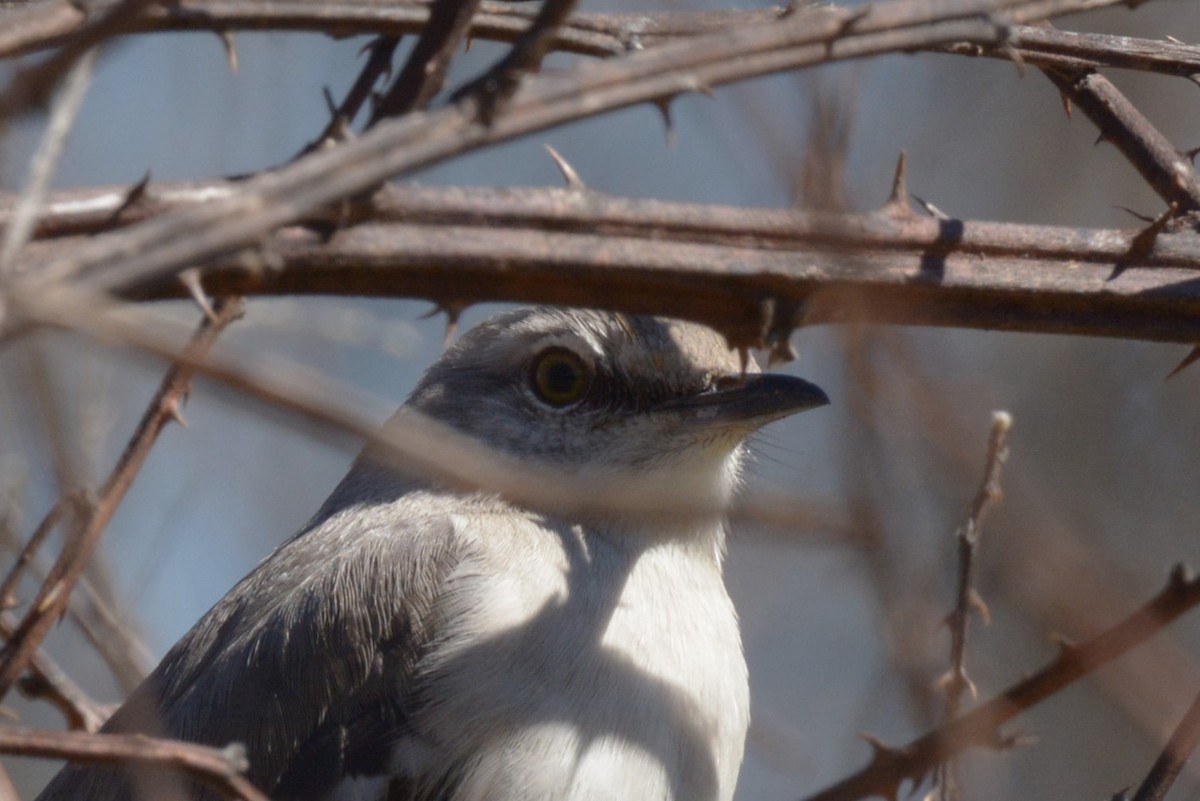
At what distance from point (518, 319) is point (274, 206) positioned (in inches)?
117

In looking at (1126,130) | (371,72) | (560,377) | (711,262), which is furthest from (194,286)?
(560,377)

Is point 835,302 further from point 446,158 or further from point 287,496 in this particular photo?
point 287,496

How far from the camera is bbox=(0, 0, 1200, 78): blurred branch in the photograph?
92.6 inches

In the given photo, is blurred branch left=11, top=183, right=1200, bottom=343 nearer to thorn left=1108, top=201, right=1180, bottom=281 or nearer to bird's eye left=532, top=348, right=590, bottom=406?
thorn left=1108, top=201, right=1180, bottom=281

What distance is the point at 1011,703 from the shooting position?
1.92 metres

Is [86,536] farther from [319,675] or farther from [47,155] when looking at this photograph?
[47,155]

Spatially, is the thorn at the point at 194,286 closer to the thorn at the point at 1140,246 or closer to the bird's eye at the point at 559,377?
the thorn at the point at 1140,246

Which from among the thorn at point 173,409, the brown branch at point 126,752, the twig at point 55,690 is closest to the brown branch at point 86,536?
the thorn at point 173,409

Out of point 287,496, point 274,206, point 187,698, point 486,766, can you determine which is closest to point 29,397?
point 187,698

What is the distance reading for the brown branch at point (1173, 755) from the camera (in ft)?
6.98

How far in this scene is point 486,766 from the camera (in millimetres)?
3373

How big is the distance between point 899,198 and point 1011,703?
120 cm

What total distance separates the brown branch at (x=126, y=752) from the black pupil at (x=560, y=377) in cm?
243

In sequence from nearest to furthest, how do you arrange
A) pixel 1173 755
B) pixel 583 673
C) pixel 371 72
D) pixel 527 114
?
pixel 527 114 → pixel 1173 755 → pixel 371 72 → pixel 583 673
